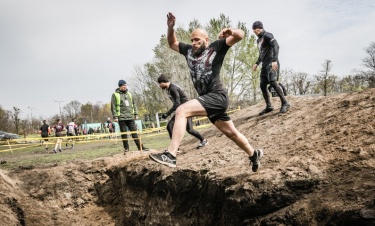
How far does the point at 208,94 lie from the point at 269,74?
3404mm

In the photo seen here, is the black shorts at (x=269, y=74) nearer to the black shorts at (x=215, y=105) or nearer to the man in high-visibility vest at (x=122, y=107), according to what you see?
the black shorts at (x=215, y=105)

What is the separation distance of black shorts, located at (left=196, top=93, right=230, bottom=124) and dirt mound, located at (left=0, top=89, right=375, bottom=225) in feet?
2.84

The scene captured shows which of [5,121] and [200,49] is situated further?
[5,121]

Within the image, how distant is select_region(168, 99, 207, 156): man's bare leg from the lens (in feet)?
10.6

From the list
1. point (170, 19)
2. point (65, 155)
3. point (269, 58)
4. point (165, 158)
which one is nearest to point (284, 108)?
point (269, 58)

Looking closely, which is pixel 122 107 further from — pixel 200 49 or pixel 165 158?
pixel 165 158

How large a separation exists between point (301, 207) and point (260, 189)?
597mm

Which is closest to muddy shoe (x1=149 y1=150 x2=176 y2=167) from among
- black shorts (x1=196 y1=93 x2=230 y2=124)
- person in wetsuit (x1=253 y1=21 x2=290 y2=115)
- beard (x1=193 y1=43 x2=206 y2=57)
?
black shorts (x1=196 y1=93 x2=230 y2=124)

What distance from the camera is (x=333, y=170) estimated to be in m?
3.08

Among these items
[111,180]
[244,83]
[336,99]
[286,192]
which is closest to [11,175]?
[111,180]

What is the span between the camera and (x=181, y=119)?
10.6 ft

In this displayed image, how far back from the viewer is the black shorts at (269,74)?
633 cm

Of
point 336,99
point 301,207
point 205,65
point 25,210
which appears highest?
point 205,65

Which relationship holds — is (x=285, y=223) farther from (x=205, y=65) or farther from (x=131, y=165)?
(x=131, y=165)
